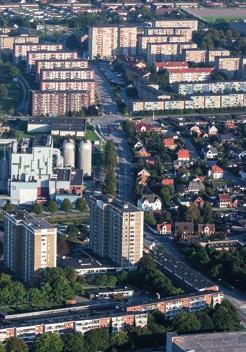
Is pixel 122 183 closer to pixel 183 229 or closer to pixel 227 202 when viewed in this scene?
pixel 227 202

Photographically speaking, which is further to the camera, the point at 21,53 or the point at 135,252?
the point at 21,53

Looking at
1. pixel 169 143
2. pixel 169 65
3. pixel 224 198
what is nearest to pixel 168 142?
pixel 169 143

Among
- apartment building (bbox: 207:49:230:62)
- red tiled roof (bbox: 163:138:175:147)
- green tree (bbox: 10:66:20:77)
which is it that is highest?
apartment building (bbox: 207:49:230:62)

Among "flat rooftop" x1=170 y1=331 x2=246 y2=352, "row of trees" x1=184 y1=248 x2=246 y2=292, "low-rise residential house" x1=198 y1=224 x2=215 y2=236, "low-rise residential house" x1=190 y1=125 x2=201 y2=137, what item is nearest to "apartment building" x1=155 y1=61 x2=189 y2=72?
"low-rise residential house" x1=190 y1=125 x2=201 y2=137

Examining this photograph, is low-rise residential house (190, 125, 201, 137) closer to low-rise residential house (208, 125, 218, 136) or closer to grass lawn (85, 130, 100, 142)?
low-rise residential house (208, 125, 218, 136)

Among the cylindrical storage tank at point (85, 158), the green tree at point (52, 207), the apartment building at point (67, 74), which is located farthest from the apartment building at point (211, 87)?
the green tree at point (52, 207)

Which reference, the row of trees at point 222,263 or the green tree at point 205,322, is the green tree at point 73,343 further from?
the row of trees at point 222,263

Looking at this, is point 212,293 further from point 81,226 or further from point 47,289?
point 81,226

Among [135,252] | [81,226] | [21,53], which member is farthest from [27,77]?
[135,252]
